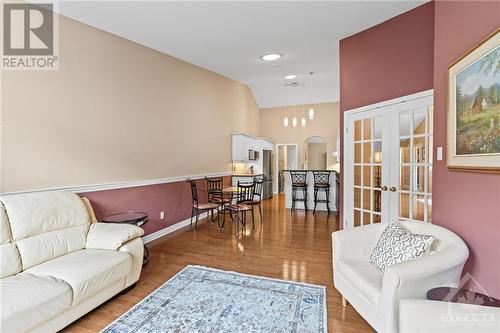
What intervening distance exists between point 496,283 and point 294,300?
148cm

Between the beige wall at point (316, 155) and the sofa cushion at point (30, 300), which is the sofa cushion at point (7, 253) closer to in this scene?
the sofa cushion at point (30, 300)

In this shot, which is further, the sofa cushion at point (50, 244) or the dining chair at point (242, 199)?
the dining chair at point (242, 199)

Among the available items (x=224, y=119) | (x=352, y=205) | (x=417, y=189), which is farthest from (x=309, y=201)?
(x=417, y=189)

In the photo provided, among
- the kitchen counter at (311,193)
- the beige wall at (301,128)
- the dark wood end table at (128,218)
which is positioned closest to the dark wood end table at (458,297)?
the dark wood end table at (128,218)

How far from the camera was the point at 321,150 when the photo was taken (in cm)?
1095

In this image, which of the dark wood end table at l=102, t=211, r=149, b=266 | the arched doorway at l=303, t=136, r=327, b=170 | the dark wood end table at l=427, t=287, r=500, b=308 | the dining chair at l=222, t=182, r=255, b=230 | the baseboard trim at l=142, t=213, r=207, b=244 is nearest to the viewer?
the dark wood end table at l=427, t=287, r=500, b=308

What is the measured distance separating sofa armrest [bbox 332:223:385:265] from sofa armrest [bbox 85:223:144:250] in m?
2.02

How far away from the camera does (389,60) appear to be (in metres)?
3.28

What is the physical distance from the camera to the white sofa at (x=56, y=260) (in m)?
1.72

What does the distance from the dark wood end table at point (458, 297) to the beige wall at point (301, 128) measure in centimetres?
718

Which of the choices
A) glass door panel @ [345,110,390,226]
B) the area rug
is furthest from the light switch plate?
the area rug

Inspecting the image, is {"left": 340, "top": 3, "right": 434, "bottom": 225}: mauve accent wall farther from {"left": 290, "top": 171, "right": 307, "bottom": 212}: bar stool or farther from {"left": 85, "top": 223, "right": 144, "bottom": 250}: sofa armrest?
{"left": 85, "top": 223, "right": 144, "bottom": 250}: sofa armrest

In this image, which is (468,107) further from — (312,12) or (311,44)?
(311,44)

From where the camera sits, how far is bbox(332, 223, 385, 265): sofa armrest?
2270 mm
